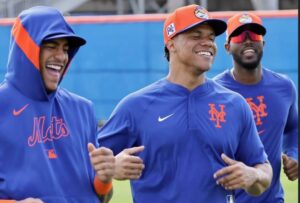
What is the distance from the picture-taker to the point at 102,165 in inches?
215

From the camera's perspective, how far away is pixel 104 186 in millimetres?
5672

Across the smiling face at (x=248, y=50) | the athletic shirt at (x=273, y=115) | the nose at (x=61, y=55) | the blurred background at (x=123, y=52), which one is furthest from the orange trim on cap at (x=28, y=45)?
the blurred background at (x=123, y=52)

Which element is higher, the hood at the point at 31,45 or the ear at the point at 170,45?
the hood at the point at 31,45

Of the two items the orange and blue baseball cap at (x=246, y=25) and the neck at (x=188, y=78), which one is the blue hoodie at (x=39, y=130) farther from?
the orange and blue baseball cap at (x=246, y=25)

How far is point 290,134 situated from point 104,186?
304 centimetres

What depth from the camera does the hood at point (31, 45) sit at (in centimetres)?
552

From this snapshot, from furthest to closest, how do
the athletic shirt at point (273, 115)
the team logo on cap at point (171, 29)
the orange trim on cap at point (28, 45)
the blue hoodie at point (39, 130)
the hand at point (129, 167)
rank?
the athletic shirt at point (273, 115) → the team logo on cap at point (171, 29) → the hand at point (129, 167) → the orange trim on cap at point (28, 45) → the blue hoodie at point (39, 130)

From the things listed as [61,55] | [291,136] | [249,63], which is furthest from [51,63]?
[291,136]

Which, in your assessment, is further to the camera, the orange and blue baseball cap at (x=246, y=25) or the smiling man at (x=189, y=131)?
the orange and blue baseball cap at (x=246, y=25)

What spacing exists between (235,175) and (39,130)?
44.0 inches

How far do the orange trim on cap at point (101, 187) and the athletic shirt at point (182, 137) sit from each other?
53cm

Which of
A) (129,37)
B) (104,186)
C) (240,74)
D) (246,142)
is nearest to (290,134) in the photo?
(240,74)

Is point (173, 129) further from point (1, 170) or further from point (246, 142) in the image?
point (1, 170)

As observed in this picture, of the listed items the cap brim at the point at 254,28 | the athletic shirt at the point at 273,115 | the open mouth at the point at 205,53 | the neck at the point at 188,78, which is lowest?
the athletic shirt at the point at 273,115
